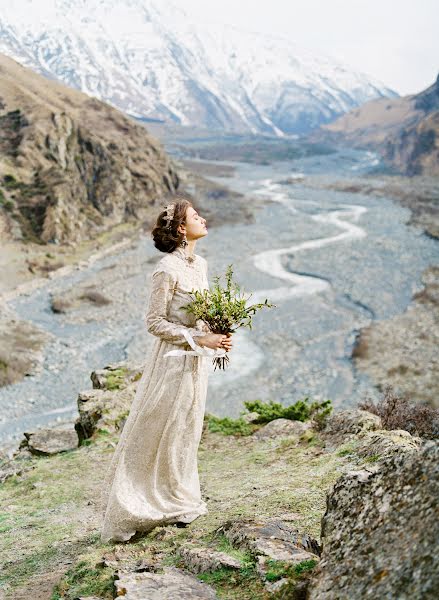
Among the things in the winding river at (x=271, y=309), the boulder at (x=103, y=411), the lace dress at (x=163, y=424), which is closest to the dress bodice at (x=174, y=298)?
the lace dress at (x=163, y=424)

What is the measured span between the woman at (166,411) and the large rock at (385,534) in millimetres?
1870

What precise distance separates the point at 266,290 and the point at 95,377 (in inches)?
1083

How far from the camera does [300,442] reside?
8.80 meters

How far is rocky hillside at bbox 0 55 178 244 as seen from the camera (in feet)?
174

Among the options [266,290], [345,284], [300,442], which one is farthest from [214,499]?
[345,284]

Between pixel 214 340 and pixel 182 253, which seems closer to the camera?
pixel 214 340

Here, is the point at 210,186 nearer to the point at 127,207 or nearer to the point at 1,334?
the point at 127,207

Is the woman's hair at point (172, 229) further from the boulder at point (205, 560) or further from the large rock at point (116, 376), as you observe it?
the large rock at point (116, 376)

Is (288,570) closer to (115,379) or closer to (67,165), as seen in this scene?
(115,379)

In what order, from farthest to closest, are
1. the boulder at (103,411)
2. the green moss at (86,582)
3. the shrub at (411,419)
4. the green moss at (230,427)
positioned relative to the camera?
the boulder at (103,411), the green moss at (230,427), the shrub at (411,419), the green moss at (86,582)

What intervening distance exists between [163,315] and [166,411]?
2.89 feet

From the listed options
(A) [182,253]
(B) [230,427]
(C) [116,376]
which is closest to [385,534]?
(A) [182,253]

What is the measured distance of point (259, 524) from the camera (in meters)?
4.96

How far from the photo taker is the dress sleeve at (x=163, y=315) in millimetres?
5398
